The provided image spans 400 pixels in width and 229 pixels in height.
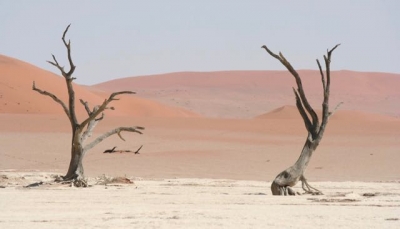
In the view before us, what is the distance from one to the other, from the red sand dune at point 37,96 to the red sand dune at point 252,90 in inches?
444

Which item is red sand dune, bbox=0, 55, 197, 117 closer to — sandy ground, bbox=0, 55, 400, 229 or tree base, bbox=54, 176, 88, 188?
sandy ground, bbox=0, 55, 400, 229

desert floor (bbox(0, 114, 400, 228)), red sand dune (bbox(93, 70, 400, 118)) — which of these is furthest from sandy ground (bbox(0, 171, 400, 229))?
red sand dune (bbox(93, 70, 400, 118))

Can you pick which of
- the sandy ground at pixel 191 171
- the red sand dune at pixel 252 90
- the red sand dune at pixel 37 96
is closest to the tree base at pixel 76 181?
the sandy ground at pixel 191 171

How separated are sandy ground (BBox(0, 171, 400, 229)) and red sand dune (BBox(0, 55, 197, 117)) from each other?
3321 centimetres

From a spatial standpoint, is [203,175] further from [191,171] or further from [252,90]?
[252,90]

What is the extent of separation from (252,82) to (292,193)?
99.5 m

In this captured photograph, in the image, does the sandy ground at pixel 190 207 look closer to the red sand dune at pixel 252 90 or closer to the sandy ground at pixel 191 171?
the sandy ground at pixel 191 171

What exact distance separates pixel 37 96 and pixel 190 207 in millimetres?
42340

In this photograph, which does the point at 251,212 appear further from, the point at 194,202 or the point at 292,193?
the point at 292,193

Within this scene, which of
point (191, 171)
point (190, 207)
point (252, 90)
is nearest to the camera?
point (190, 207)

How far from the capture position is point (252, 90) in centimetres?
10438

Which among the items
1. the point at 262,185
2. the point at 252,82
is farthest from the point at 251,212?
the point at 252,82

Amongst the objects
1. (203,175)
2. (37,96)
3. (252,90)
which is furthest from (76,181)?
(252,90)

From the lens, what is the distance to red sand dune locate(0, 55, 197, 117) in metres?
49.9
